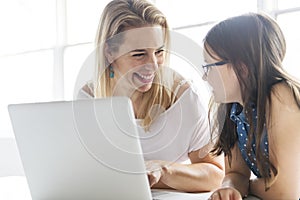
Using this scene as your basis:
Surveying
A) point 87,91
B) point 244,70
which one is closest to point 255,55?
point 244,70

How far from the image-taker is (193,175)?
4.13ft

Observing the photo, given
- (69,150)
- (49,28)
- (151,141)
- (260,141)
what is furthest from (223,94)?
(49,28)

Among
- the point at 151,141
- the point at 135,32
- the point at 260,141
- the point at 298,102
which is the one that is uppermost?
the point at 135,32

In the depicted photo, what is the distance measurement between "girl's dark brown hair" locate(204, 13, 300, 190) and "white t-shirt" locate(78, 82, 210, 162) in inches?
9.7

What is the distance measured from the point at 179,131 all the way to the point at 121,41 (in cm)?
35

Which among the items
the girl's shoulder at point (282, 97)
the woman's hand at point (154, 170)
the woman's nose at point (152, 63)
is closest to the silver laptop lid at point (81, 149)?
the woman's hand at point (154, 170)

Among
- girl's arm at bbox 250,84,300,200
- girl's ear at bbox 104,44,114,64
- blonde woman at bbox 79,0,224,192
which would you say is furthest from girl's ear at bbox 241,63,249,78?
girl's ear at bbox 104,44,114,64

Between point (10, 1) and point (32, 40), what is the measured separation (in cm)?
34

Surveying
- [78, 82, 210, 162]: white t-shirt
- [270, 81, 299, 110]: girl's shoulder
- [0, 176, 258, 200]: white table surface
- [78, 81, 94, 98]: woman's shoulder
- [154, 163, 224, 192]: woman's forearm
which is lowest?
[0, 176, 258, 200]: white table surface

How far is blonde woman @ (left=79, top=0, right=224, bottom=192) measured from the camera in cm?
135

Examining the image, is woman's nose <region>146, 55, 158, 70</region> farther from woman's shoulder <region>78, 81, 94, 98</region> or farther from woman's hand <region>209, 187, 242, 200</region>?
woman's hand <region>209, 187, 242, 200</region>

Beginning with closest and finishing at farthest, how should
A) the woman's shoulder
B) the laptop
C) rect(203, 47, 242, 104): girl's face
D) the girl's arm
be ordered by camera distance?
the laptop → the girl's arm → rect(203, 47, 242, 104): girl's face → the woman's shoulder

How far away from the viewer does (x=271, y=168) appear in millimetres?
1030

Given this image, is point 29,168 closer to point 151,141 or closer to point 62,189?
point 62,189
